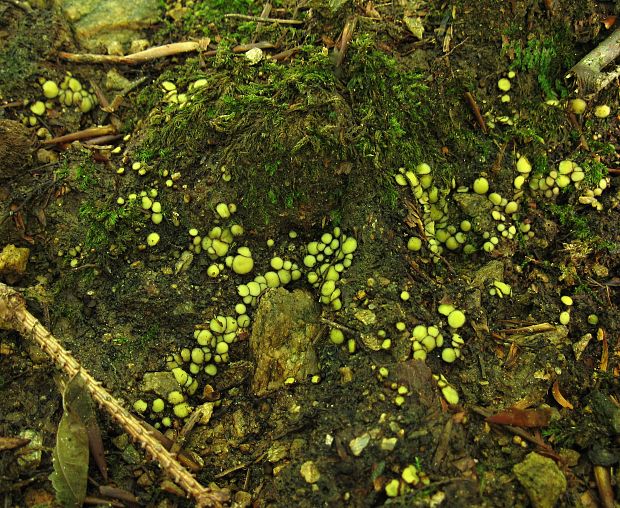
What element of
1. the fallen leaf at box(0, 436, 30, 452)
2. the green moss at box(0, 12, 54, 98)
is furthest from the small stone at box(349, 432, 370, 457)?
the green moss at box(0, 12, 54, 98)

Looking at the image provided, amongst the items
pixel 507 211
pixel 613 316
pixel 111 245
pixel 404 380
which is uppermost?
pixel 111 245

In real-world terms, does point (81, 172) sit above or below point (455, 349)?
above

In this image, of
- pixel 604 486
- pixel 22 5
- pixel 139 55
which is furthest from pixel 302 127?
pixel 604 486

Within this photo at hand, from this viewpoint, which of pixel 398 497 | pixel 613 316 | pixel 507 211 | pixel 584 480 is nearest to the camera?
pixel 398 497

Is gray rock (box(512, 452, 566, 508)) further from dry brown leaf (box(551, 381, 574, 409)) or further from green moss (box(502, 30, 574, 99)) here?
green moss (box(502, 30, 574, 99))

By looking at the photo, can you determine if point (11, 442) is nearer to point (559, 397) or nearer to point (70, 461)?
point (70, 461)

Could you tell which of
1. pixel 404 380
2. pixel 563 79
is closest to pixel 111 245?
pixel 404 380

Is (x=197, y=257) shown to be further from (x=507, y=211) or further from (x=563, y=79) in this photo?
(x=563, y=79)
